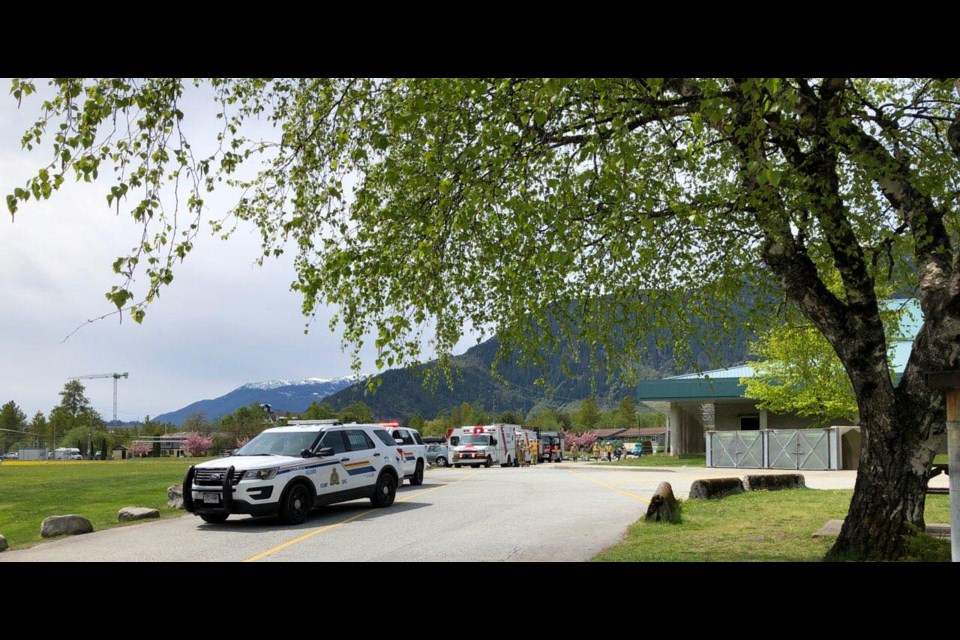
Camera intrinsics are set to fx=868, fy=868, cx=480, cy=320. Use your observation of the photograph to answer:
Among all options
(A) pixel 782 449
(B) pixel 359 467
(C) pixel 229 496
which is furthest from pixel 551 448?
(C) pixel 229 496

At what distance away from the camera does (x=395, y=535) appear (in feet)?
44.3

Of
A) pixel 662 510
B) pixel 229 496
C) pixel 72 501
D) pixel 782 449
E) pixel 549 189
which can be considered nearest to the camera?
pixel 549 189

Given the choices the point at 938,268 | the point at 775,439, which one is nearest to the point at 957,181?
the point at 938,268

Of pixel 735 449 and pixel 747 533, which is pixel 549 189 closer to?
pixel 747 533

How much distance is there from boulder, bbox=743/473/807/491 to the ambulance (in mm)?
22124

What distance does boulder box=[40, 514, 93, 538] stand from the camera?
14.5m

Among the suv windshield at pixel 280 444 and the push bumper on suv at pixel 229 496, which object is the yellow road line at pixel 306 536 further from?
the suv windshield at pixel 280 444

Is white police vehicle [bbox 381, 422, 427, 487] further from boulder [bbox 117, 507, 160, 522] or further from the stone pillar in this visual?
the stone pillar

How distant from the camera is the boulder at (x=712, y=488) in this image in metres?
19.8

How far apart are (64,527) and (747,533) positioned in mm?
11207
